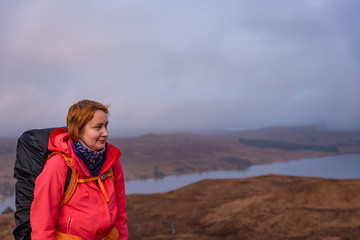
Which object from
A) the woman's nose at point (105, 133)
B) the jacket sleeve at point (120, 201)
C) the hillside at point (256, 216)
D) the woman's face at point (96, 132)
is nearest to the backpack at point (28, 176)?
the woman's face at point (96, 132)

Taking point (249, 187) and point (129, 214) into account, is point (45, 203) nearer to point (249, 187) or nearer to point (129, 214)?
point (129, 214)

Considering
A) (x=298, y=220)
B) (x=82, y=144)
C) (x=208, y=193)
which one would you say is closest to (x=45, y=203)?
(x=82, y=144)

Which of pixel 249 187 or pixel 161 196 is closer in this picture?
pixel 161 196

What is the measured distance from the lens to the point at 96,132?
287 centimetres

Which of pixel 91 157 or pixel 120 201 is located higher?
pixel 91 157

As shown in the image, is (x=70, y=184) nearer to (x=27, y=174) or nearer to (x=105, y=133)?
(x=27, y=174)

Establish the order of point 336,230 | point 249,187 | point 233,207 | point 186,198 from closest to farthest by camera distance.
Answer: point 336,230
point 233,207
point 186,198
point 249,187

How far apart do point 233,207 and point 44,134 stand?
1583cm

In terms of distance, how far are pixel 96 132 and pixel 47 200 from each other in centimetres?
75

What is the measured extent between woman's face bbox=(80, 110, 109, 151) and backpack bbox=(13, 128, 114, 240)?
25cm

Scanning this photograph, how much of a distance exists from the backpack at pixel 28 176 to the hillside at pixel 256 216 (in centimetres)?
713

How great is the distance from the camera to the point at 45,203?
2645 mm

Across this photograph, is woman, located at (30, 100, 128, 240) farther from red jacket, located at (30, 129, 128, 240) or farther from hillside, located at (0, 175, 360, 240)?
hillside, located at (0, 175, 360, 240)

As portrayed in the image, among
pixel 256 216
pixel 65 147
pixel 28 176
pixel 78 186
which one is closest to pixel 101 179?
pixel 78 186
